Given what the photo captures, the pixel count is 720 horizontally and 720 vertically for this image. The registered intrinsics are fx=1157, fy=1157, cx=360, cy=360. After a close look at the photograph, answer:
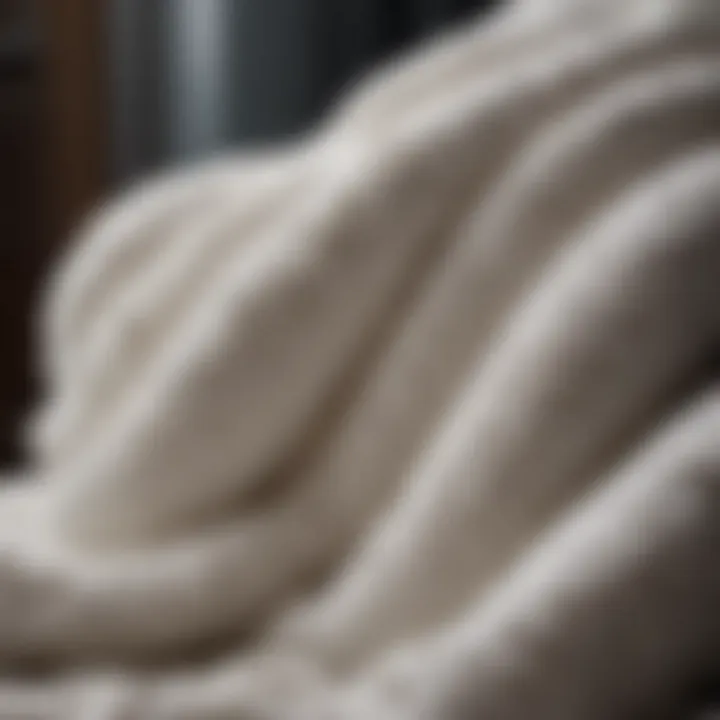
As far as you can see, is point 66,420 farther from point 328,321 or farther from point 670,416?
point 670,416

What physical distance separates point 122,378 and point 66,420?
0.22ft

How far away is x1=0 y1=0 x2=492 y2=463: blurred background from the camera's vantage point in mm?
1563

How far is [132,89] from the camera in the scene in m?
1.78

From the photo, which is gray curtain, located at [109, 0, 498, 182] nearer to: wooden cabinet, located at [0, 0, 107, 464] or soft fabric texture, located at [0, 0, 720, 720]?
wooden cabinet, located at [0, 0, 107, 464]

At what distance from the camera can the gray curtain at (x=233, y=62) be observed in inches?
61.0

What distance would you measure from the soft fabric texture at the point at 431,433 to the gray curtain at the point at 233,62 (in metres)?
0.84

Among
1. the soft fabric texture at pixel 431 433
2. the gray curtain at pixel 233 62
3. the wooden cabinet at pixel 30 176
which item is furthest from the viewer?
the wooden cabinet at pixel 30 176

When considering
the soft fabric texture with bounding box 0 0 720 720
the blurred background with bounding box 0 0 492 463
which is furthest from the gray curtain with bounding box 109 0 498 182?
the soft fabric texture with bounding box 0 0 720 720

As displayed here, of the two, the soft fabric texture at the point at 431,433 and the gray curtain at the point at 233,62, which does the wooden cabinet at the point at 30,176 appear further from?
the soft fabric texture at the point at 431,433

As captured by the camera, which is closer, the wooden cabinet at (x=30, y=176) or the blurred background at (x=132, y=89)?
the blurred background at (x=132, y=89)

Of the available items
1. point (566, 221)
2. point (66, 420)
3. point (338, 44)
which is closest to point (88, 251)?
point (66, 420)

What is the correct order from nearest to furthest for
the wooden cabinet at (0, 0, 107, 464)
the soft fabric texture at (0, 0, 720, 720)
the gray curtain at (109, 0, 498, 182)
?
1. the soft fabric texture at (0, 0, 720, 720)
2. the gray curtain at (109, 0, 498, 182)
3. the wooden cabinet at (0, 0, 107, 464)

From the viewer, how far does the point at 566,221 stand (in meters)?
0.59

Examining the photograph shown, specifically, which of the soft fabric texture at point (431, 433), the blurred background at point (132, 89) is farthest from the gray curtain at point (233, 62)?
the soft fabric texture at point (431, 433)
